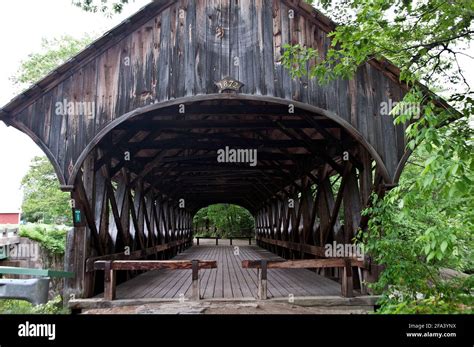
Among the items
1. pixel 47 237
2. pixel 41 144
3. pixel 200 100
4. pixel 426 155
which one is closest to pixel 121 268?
pixel 41 144

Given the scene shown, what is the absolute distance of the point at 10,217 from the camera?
13852 mm

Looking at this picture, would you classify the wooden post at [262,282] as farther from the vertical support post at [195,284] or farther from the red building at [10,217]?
the red building at [10,217]

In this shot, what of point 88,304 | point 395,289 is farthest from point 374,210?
point 88,304

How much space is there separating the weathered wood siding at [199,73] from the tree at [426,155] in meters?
1.13

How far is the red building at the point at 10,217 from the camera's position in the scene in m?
13.7

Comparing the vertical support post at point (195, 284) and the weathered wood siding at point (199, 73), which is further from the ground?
the weathered wood siding at point (199, 73)

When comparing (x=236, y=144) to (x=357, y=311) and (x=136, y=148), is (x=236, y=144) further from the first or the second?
(x=357, y=311)

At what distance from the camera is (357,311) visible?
5.42m

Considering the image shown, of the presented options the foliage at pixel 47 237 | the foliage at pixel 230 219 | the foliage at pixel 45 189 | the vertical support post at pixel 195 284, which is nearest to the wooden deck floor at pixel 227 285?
the vertical support post at pixel 195 284

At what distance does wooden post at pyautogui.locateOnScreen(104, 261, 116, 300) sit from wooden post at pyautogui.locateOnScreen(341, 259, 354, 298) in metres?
3.57

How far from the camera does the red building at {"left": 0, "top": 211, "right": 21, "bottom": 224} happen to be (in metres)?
13.7

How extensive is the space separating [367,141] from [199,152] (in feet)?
20.0

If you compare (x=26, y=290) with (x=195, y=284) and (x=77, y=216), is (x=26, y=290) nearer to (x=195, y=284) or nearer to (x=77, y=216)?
(x=77, y=216)

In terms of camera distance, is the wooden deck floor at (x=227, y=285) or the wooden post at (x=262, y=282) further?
the wooden deck floor at (x=227, y=285)
